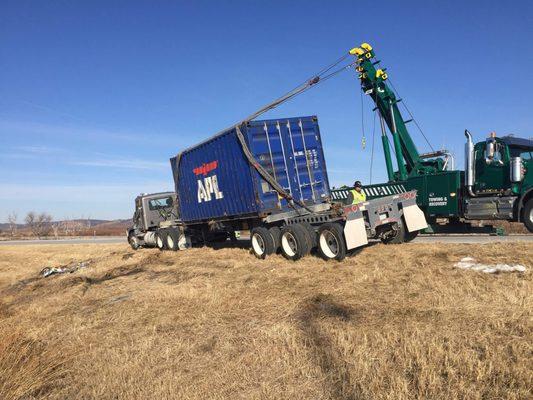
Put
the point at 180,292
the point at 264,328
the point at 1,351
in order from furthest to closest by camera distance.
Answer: the point at 180,292
the point at 264,328
the point at 1,351

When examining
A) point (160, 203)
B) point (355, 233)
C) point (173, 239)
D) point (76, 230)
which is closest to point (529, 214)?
point (355, 233)

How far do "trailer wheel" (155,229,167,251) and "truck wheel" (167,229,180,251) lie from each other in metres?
0.47

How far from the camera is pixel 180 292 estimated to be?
8219 mm

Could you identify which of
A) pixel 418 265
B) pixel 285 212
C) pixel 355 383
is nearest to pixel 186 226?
pixel 285 212

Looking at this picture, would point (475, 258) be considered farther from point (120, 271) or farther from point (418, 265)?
point (120, 271)

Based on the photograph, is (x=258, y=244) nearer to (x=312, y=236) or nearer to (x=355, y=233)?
(x=312, y=236)

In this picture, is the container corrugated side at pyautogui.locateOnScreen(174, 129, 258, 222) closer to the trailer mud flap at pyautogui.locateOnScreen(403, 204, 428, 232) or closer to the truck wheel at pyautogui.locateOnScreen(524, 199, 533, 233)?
the trailer mud flap at pyautogui.locateOnScreen(403, 204, 428, 232)

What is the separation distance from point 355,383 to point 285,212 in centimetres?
786

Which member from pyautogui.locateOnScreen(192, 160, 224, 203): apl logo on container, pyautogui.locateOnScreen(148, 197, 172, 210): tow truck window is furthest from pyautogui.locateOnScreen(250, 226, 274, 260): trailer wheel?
pyautogui.locateOnScreen(148, 197, 172, 210): tow truck window

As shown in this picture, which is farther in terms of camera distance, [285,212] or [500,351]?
[285,212]

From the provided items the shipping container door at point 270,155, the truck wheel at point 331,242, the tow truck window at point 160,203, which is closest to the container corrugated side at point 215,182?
the shipping container door at point 270,155

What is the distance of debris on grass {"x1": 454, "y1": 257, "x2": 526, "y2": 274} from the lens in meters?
7.42

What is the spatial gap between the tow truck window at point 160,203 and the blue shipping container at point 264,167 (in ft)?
22.9

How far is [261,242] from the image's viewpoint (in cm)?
1173
